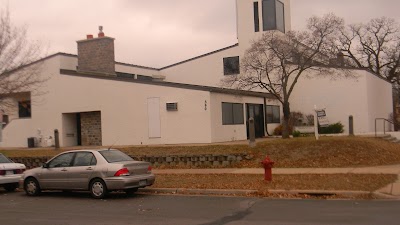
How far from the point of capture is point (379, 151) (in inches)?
778

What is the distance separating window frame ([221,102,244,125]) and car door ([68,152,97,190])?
13.4m

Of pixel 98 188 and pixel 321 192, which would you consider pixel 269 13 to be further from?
pixel 98 188

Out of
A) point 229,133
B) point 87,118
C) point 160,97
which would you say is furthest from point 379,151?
point 87,118

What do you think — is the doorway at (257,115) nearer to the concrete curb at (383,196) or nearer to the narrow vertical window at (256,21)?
the narrow vertical window at (256,21)

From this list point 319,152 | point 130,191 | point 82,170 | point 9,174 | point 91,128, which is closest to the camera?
point 82,170

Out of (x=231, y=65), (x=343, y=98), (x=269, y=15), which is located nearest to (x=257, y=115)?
(x=231, y=65)

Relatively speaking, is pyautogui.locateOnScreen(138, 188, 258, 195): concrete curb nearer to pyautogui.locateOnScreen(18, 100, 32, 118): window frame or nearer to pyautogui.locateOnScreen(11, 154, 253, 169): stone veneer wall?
pyautogui.locateOnScreen(11, 154, 253, 169): stone veneer wall

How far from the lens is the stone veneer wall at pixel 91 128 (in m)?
30.0

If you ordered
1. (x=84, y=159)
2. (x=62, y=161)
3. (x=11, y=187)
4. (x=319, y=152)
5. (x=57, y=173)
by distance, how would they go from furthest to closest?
(x=319, y=152), (x=11, y=187), (x=62, y=161), (x=57, y=173), (x=84, y=159)

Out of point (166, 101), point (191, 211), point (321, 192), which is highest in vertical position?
point (166, 101)

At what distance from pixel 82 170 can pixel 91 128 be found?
55.0ft

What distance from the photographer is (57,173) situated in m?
14.3

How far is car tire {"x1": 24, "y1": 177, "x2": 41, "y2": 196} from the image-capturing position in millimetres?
14805

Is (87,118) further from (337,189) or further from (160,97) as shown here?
(337,189)
